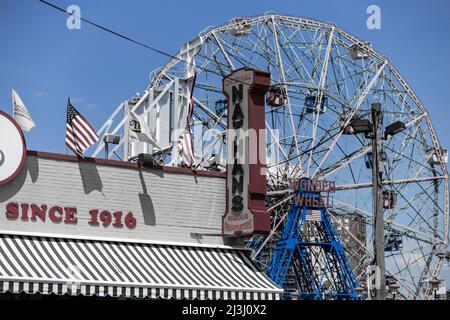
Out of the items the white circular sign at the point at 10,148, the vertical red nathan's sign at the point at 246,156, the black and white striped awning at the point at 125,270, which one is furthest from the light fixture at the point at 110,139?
the white circular sign at the point at 10,148

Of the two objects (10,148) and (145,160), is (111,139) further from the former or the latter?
(10,148)

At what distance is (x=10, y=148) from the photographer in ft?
92.8

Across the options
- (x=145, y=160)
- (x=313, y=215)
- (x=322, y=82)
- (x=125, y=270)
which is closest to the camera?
(x=125, y=270)

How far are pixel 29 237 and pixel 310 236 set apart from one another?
45.9 meters

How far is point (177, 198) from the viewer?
31828 millimetres

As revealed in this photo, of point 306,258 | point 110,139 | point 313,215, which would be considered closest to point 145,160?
point 110,139

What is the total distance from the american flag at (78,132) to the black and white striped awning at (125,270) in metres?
3.29

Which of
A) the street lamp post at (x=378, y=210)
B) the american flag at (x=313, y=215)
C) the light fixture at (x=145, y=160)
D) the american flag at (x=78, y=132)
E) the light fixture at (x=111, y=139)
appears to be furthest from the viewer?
the american flag at (x=313, y=215)

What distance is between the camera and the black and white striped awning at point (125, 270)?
86.4 feet

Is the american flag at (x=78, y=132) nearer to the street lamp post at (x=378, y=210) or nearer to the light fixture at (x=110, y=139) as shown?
the light fixture at (x=110, y=139)

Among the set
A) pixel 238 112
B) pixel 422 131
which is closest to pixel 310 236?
pixel 422 131

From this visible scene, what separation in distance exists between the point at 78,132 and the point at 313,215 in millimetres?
37276

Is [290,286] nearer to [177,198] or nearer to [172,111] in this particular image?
[172,111]
